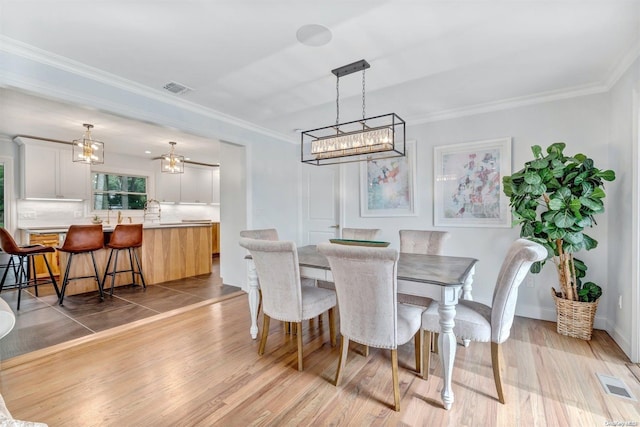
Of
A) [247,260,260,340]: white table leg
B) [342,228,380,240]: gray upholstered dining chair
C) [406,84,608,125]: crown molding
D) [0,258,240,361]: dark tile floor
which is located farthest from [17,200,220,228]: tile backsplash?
[406,84,608,125]: crown molding

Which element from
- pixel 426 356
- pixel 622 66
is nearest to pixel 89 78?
→ pixel 426 356

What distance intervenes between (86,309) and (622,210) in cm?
546

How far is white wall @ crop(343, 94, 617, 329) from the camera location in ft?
9.45

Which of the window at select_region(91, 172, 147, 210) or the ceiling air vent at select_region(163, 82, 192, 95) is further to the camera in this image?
the window at select_region(91, 172, 147, 210)

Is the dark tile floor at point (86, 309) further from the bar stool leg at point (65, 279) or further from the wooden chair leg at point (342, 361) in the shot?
the wooden chair leg at point (342, 361)

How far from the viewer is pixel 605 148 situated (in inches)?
112

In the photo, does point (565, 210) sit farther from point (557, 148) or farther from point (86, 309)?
point (86, 309)

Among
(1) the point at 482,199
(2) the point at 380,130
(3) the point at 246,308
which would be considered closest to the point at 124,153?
(3) the point at 246,308

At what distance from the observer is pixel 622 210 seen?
99.3 inches

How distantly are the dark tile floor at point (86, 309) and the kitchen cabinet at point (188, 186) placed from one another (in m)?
3.04

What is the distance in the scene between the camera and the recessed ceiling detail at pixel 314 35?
2.01 meters

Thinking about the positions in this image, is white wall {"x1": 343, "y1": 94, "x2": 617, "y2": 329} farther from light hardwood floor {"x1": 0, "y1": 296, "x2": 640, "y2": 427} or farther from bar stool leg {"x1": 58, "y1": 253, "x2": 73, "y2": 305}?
bar stool leg {"x1": 58, "y1": 253, "x2": 73, "y2": 305}

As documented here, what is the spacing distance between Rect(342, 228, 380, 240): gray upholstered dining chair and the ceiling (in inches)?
57.8

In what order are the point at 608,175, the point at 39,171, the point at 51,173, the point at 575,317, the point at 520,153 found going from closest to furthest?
the point at 608,175 → the point at 575,317 → the point at 520,153 → the point at 39,171 → the point at 51,173
